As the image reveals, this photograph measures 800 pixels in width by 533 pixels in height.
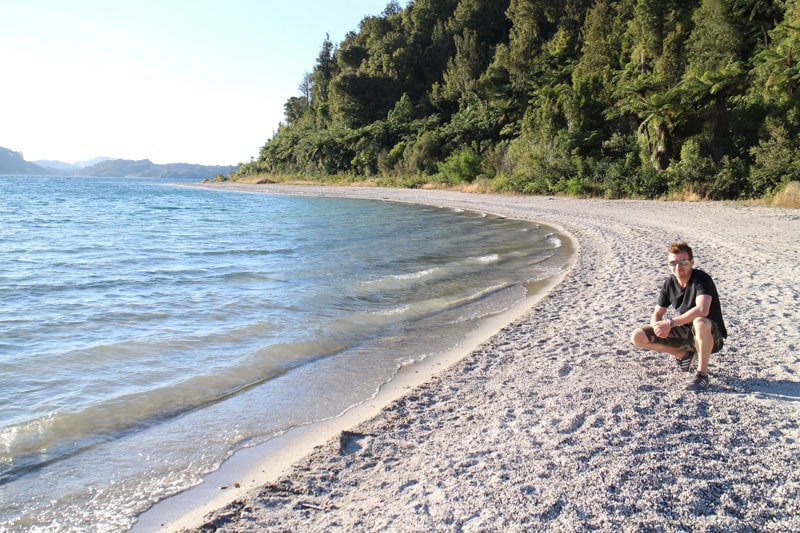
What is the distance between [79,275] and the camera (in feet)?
40.3

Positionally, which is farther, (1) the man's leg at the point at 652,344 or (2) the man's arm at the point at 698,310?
(1) the man's leg at the point at 652,344

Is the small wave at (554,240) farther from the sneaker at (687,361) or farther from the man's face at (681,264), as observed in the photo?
the man's face at (681,264)

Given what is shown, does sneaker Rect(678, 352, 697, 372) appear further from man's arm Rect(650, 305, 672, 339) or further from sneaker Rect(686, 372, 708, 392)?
man's arm Rect(650, 305, 672, 339)

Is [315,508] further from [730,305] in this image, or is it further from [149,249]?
[149,249]

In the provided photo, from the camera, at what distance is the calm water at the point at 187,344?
13.9ft

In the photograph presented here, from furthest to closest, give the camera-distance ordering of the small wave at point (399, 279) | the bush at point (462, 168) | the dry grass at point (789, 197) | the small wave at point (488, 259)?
1. the bush at point (462, 168)
2. the dry grass at point (789, 197)
3. the small wave at point (488, 259)
4. the small wave at point (399, 279)

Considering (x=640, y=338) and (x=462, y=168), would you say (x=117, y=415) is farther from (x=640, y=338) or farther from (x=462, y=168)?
(x=462, y=168)

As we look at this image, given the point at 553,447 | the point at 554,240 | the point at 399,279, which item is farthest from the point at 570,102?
the point at 553,447

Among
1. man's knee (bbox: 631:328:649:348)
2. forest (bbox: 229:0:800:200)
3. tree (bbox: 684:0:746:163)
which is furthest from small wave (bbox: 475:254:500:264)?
tree (bbox: 684:0:746:163)

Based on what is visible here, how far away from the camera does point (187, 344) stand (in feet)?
24.1

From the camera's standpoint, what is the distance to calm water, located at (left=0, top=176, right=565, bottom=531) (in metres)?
4.25

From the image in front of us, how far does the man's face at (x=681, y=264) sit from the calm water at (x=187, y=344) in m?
3.05

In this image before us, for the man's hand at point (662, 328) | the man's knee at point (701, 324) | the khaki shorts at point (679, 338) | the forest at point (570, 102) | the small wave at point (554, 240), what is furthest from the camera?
the forest at point (570, 102)

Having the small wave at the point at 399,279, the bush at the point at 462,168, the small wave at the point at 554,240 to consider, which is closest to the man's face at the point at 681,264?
the small wave at the point at 399,279
